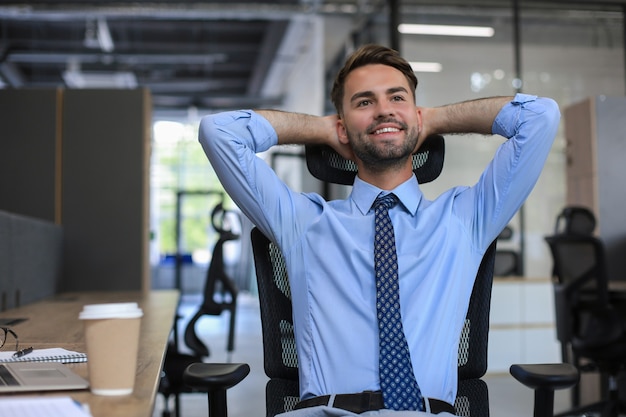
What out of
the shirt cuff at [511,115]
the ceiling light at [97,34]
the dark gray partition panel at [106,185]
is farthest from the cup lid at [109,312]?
the ceiling light at [97,34]

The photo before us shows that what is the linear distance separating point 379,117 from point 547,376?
2.27 ft

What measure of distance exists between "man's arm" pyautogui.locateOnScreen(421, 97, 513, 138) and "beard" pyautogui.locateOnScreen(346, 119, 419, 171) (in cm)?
8

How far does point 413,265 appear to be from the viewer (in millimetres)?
1674

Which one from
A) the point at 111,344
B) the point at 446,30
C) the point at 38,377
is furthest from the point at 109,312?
the point at 446,30

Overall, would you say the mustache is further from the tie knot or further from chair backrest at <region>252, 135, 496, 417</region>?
chair backrest at <region>252, 135, 496, 417</region>

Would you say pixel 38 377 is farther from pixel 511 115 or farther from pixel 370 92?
pixel 511 115

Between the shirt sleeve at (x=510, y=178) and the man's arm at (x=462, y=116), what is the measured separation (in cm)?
8

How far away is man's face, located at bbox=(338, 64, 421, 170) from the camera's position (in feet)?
5.82

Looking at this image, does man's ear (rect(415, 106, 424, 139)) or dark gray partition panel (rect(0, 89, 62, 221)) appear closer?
man's ear (rect(415, 106, 424, 139))

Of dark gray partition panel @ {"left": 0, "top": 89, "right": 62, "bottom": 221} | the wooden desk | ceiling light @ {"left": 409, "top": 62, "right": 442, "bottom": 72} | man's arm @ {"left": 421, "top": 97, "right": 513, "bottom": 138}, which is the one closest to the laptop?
the wooden desk

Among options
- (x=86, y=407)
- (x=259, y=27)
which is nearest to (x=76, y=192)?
(x=86, y=407)

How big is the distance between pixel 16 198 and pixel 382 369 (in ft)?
11.5

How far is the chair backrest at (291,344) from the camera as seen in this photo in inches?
67.1

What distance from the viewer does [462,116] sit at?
1.87 meters
